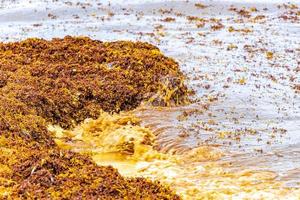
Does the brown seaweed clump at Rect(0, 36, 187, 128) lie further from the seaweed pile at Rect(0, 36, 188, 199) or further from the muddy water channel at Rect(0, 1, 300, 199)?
the muddy water channel at Rect(0, 1, 300, 199)

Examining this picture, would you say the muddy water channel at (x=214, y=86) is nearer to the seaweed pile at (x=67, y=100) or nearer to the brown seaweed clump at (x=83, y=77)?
the brown seaweed clump at (x=83, y=77)

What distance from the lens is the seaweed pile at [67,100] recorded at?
9.37 m

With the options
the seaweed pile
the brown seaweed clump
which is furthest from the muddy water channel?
the seaweed pile

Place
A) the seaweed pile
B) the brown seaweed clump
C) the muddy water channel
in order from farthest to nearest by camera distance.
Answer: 1. the brown seaweed clump
2. the muddy water channel
3. the seaweed pile

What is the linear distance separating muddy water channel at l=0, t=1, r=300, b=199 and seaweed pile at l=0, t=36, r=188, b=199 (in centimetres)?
79

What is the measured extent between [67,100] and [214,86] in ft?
17.4

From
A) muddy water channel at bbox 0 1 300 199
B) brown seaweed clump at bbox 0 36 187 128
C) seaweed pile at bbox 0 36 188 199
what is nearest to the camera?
seaweed pile at bbox 0 36 188 199

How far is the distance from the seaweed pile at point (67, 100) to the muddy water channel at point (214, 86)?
0.79 m

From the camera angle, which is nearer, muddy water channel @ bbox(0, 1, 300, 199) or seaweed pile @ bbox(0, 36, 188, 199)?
seaweed pile @ bbox(0, 36, 188, 199)

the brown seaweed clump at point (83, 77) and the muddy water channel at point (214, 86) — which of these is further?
the brown seaweed clump at point (83, 77)

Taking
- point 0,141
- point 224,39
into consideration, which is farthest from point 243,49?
point 0,141

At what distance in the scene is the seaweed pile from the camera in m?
9.37

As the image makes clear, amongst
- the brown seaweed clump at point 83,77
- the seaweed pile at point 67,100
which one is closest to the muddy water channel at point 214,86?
the brown seaweed clump at point 83,77

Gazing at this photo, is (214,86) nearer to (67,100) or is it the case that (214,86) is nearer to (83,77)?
(83,77)
